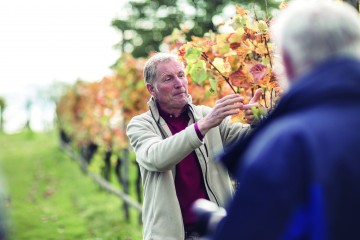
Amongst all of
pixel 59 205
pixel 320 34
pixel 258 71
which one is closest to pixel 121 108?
pixel 59 205

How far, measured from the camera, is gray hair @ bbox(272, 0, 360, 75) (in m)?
1.55

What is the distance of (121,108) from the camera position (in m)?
10.8

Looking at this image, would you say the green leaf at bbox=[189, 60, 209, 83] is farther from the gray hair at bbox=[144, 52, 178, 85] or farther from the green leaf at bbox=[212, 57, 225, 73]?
the gray hair at bbox=[144, 52, 178, 85]

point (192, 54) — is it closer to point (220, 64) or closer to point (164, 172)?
point (220, 64)

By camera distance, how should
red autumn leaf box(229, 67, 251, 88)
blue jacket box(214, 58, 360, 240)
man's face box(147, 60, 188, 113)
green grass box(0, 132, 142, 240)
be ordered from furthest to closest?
green grass box(0, 132, 142, 240), red autumn leaf box(229, 67, 251, 88), man's face box(147, 60, 188, 113), blue jacket box(214, 58, 360, 240)

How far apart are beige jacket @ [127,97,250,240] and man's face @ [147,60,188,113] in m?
0.09

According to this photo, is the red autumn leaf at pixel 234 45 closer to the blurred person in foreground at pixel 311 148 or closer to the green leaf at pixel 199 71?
the green leaf at pixel 199 71

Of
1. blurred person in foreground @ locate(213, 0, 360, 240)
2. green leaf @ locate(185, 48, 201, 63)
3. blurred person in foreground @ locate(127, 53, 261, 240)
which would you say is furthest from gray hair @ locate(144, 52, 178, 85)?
blurred person in foreground @ locate(213, 0, 360, 240)

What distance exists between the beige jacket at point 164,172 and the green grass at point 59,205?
204 inches

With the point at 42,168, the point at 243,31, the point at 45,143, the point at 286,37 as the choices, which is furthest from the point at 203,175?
the point at 45,143

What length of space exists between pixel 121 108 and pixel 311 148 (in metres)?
9.42

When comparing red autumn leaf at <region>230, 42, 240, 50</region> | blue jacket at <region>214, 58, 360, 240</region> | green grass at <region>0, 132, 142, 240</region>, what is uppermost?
red autumn leaf at <region>230, 42, 240, 50</region>

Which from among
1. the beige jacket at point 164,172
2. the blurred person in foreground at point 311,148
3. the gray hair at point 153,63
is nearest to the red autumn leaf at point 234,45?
the gray hair at point 153,63

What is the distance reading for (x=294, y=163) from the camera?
4.80 ft
